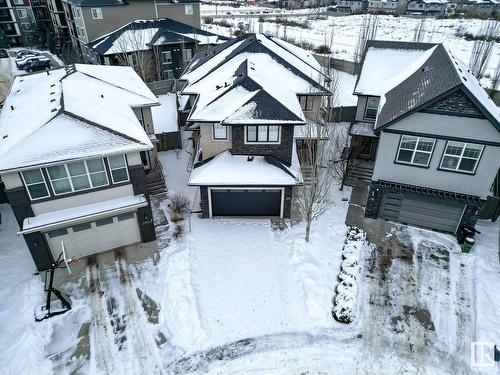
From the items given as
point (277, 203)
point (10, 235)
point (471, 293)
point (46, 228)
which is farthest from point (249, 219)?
point (10, 235)

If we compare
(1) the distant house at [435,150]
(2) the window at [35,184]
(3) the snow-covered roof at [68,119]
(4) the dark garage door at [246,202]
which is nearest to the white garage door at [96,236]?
(2) the window at [35,184]

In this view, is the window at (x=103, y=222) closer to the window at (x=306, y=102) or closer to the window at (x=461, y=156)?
the window at (x=306, y=102)

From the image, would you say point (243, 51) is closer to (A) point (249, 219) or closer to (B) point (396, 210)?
(A) point (249, 219)

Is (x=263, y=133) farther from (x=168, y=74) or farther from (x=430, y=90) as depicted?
(x=168, y=74)

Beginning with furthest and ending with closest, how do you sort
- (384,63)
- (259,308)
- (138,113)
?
1. (384,63)
2. (138,113)
3. (259,308)

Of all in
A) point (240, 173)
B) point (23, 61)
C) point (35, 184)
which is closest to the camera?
point (35, 184)

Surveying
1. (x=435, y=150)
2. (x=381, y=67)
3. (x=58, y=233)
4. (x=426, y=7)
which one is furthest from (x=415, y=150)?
(x=426, y=7)

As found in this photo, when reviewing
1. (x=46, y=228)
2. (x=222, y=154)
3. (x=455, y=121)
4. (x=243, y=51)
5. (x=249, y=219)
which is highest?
(x=243, y=51)
